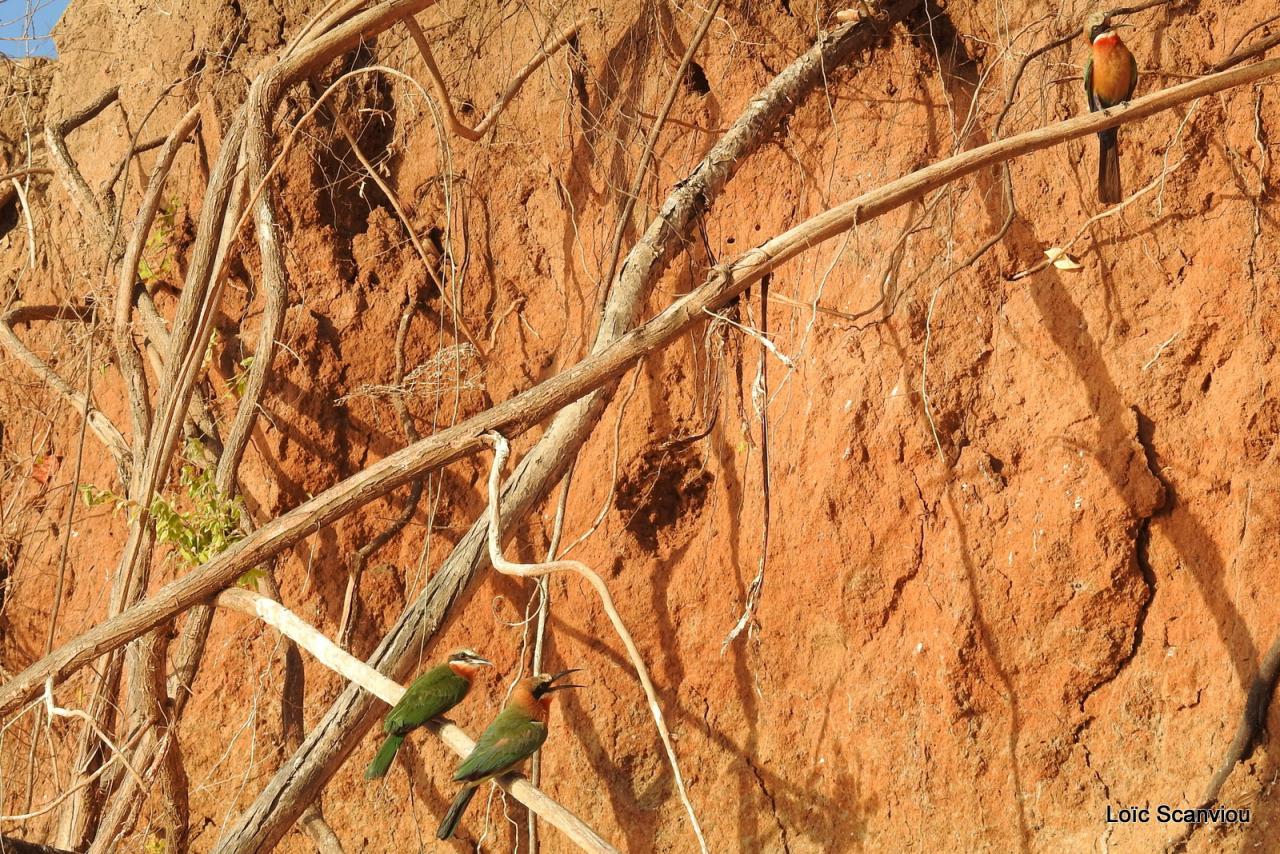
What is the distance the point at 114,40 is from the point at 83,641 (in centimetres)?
388

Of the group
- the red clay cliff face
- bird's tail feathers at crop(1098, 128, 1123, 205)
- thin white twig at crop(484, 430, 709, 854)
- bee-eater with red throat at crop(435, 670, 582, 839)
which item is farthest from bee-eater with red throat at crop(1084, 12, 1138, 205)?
bee-eater with red throat at crop(435, 670, 582, 839)

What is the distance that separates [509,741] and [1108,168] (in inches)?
103

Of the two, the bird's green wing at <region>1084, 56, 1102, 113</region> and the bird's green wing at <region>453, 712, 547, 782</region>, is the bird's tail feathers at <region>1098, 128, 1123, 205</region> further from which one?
the bird's green wing at <region>453, 712, 547, 782</region>

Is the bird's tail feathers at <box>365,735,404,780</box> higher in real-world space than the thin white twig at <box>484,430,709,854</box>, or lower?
lower

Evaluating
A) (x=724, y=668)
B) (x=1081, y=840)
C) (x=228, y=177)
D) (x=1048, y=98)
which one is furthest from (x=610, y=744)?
(x=1048, y=98)

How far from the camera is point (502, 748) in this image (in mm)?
3326

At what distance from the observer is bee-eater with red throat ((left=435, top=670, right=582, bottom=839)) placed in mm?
3254

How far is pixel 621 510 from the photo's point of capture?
4.71 metres

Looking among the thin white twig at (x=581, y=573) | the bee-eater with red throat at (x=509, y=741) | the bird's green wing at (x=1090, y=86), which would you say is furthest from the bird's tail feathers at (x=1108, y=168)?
the bee-eater with red throat at (x=509, y=741)

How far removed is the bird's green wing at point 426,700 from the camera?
11.3 feet

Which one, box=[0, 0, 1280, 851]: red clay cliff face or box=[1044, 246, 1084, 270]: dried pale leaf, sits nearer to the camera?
box=[0, 0, 1280, 851]: red clay cliff face

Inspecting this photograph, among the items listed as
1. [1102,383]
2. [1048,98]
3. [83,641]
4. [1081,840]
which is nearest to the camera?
[83,641]

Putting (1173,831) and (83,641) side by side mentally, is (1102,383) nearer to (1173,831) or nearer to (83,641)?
(1173,831)

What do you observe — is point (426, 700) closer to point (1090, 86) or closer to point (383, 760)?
point (383, 760)
